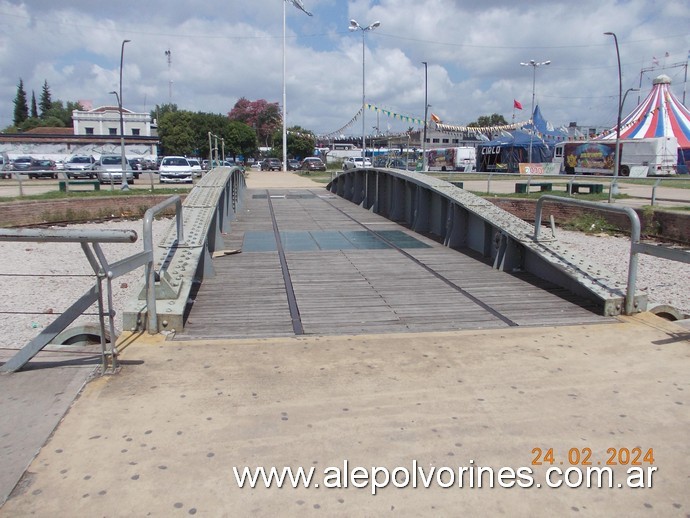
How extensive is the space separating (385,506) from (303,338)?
253 centimetres

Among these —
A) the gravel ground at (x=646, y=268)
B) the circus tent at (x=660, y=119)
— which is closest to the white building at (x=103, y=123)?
the circus tent at (x=660, y=119)

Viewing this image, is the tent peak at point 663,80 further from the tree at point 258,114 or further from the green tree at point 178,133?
the tree at point 258,114

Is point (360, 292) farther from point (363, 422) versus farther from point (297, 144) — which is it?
point (297, 144)

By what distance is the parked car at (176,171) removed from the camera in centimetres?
3241

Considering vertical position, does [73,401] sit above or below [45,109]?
below

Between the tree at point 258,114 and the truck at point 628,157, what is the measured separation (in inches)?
3069

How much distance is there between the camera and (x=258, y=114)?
387ft

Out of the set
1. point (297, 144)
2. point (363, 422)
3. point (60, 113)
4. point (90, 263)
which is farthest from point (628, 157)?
point (60, 113)

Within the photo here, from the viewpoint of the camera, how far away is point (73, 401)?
3809 millimetres

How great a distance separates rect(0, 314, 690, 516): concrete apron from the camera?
2.86m

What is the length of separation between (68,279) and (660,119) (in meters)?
51.3

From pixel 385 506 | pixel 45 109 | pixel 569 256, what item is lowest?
pixel 385 506

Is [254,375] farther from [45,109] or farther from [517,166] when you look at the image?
[45,109]

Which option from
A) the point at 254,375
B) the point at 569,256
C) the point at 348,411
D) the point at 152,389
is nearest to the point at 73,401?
the point at 152,389
